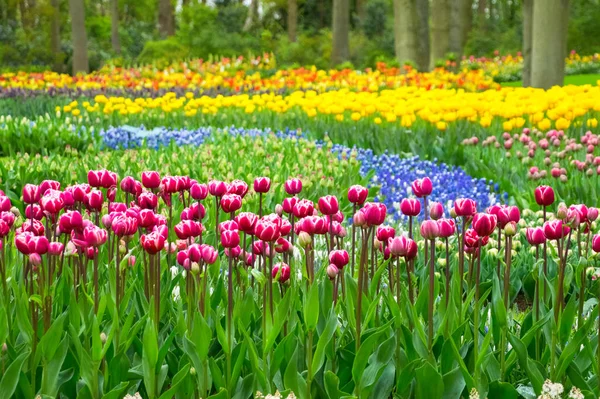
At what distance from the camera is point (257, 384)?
2287mm

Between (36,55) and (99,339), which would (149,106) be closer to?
(99,339)

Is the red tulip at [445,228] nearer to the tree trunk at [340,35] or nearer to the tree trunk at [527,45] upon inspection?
the tree trunk at [527,45]

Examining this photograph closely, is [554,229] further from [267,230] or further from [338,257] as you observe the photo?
[267,230]

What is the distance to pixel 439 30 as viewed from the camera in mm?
20812

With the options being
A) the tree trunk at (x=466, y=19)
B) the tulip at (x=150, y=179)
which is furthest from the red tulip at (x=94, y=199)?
the tree trunk at (x=466, y=19)

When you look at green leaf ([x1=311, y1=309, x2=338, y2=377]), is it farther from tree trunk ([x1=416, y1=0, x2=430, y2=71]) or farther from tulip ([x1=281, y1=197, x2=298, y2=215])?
tree trunk ([x1=416, y1=0, x2=430, y2=71])

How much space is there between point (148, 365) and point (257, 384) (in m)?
0.32

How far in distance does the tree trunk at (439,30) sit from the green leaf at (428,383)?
1883cm

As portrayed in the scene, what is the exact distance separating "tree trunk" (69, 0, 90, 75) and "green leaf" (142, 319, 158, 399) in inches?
747

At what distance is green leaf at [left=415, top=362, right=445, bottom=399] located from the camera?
86.7 inches

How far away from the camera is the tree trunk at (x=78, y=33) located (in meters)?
20.0

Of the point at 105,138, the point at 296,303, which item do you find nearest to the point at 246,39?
the point at 105,138

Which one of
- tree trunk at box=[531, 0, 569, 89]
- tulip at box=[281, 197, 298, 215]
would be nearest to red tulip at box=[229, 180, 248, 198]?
tulip at box=[281, 197, 298, 215]

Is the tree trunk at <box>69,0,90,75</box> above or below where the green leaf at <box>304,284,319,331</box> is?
above
